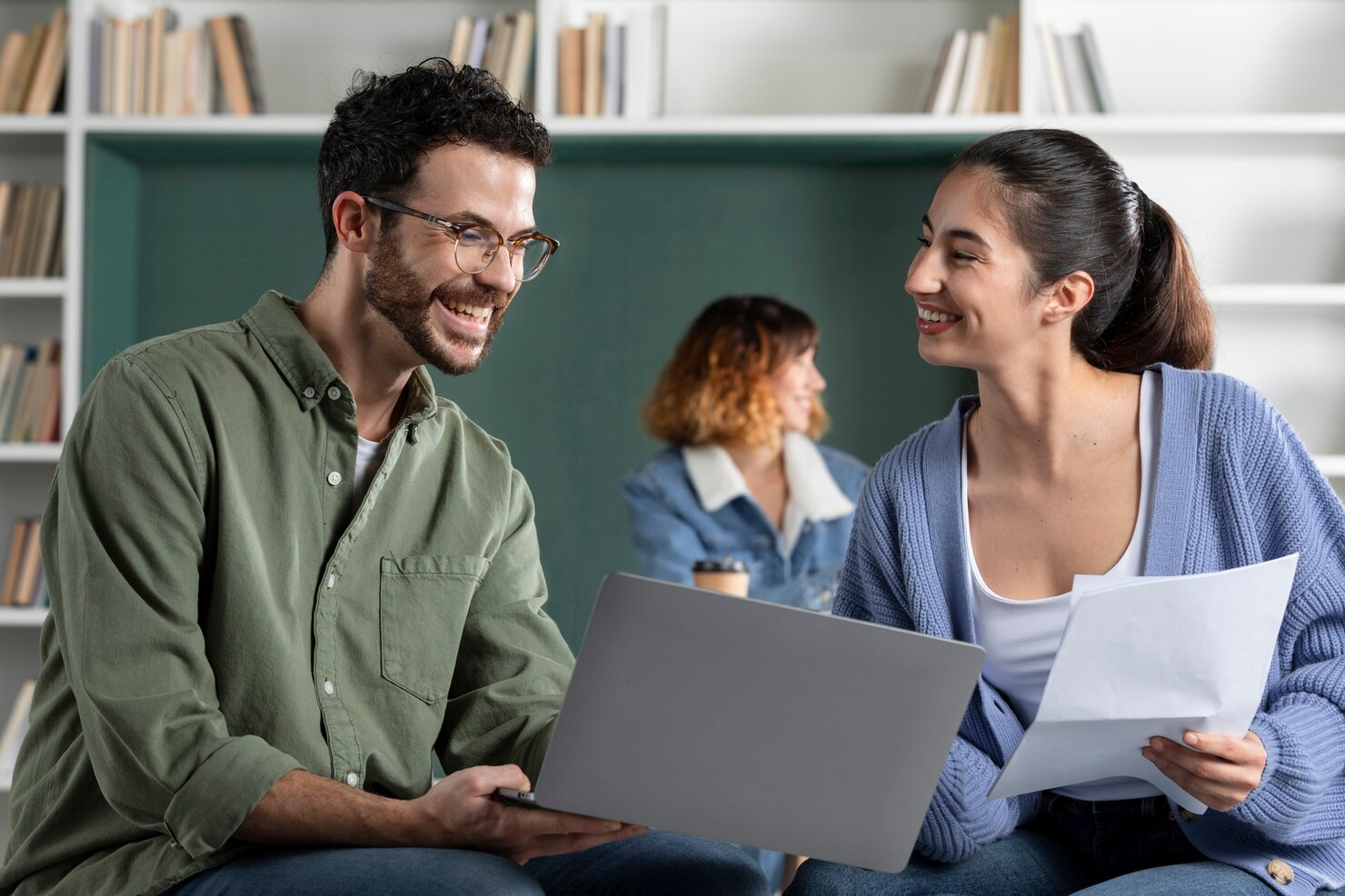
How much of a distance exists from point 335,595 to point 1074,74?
8.56ft

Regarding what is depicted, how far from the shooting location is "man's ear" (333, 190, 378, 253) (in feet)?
5.13

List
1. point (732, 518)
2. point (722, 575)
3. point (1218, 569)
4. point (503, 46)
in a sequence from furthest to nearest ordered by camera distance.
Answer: point (503, 46)
point (732, 518)
point (722, 575)
point (1218, 569)

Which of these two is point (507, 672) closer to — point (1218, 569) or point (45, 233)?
point (1218, 569)

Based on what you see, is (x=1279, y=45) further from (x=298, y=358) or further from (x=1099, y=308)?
(x=298, y=358)

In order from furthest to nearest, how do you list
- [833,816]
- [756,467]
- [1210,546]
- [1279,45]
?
1. [1279,45]
2. [756,467]
3. [1210,546]
4. [833,816]

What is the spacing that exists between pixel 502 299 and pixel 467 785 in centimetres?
62

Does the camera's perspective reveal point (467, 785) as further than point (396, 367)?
No

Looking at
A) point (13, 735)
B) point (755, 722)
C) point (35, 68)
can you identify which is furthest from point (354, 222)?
point (13, 735)

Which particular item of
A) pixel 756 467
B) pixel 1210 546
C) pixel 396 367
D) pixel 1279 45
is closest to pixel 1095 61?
pixel 1279 45

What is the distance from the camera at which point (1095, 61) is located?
3312 mm

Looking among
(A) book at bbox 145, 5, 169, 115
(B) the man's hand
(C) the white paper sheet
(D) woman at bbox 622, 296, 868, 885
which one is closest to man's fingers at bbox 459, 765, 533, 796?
(B) the man's hand

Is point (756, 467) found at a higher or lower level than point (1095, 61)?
lower

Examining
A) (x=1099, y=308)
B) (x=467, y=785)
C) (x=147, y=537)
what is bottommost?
(x=467, y=785)

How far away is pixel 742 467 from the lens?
10.4 ft
